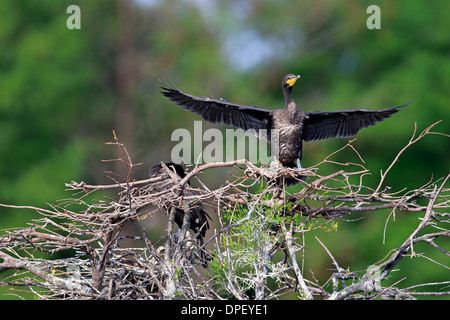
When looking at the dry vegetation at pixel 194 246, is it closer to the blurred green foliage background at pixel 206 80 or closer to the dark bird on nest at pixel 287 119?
the dark bird on nest at pixel 287 119

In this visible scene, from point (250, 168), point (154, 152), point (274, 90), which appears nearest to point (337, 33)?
point (274, 90)

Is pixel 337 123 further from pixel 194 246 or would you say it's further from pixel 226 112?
pixel 194 246

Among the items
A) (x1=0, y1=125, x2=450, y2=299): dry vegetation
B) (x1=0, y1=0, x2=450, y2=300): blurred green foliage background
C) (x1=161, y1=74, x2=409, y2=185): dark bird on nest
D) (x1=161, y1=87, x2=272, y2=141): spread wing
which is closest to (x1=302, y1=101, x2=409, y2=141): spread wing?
(x1=161, y1=74, x2=409, y2=185): dark bird on nest

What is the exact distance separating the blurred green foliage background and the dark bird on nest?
25.2 feet

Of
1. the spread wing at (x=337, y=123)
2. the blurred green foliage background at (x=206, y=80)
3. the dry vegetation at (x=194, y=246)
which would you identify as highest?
the blurred green foliage background at (x=206, y=80)

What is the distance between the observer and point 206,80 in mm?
16438

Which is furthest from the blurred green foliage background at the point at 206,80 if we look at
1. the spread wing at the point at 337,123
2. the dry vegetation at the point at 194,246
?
the dry vegetation at the point at 194,246

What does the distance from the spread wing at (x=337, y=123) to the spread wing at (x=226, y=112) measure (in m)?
0.43

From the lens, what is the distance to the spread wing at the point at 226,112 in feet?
21.0

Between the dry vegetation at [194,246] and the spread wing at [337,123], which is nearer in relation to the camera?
the dry vegetation at [194,246]

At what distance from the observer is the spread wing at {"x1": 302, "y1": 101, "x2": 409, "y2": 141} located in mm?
6473

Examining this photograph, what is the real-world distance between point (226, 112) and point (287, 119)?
62cm

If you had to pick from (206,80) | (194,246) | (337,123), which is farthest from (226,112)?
(206,80)

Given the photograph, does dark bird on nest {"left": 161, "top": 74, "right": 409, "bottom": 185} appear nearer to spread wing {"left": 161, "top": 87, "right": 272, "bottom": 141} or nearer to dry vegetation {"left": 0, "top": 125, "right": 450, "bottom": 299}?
spread wing {"left": 161, "top": 87, "right": 272, "bottom": 141}
